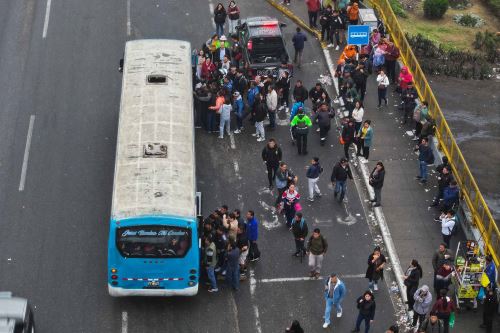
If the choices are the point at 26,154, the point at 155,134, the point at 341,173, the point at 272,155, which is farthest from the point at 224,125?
the point at 155,134

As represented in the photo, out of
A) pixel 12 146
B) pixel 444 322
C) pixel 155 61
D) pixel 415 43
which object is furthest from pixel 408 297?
pixel 415 43

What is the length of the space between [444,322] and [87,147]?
12.6m

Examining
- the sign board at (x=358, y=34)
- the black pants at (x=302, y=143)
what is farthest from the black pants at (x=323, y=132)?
the sign board at (x=358, y=34)

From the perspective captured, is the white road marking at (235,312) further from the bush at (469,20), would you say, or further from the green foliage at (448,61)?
the bush at (469,20)

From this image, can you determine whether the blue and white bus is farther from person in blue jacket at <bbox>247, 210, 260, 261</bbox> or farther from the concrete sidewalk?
the concrete sidewalk

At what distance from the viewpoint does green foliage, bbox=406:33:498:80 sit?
140 ft

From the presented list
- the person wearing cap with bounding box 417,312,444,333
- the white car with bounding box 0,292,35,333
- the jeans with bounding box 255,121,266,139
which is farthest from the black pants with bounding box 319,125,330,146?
the white car with bounding box 0,292,35,333

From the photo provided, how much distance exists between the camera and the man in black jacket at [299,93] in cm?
3450

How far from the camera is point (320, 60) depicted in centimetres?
3897

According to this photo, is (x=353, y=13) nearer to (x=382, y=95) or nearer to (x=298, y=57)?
(x=298, y=57)

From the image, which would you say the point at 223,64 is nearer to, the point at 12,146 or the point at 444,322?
the point at 12,146

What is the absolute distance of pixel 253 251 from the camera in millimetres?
28938

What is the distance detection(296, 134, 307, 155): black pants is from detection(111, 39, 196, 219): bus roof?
12.9 feet

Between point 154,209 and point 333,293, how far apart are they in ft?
15.3
